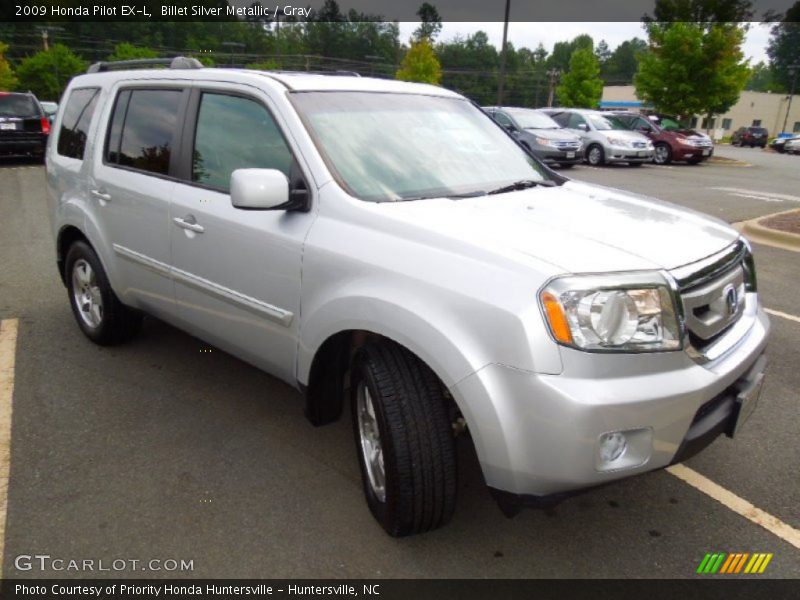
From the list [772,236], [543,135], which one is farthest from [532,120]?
[772,236]

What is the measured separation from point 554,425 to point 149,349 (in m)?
3.31

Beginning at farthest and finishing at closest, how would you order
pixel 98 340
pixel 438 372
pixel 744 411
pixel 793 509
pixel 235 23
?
pixel 235 23
pixel 98 340
pixel 793 509
pixel 744 411
pixel 438 372

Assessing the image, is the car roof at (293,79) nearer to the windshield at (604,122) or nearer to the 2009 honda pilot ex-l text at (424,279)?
the 2009 honda pilot ex-l text at (424,279)

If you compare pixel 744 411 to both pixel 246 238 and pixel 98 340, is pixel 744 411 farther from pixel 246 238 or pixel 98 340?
pixel 98 340

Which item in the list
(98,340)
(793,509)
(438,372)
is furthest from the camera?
(98,340)

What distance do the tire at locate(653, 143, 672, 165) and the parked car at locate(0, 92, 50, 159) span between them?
18.0m

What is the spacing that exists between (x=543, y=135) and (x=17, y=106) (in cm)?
1322

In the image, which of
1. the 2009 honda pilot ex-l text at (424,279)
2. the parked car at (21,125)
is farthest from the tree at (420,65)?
the 2009 honda pilot ex-l text at (424,279)

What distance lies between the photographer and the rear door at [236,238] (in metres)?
2.84

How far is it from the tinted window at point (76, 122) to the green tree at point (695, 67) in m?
25.3

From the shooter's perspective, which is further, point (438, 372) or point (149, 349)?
point (149, 349)

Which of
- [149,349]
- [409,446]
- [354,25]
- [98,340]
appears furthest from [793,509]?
[354,25]

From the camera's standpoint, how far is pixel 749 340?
2602 mm

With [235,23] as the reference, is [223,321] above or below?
below
